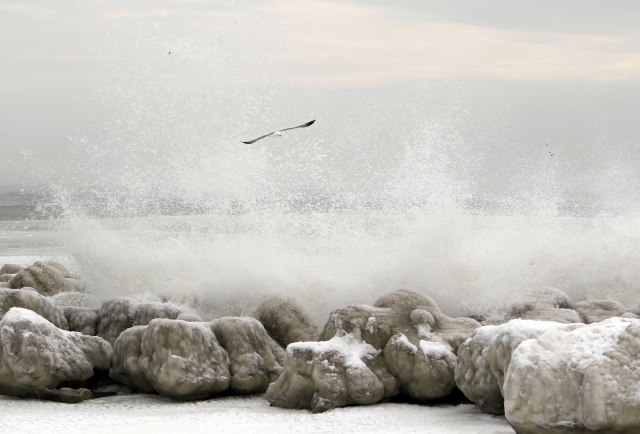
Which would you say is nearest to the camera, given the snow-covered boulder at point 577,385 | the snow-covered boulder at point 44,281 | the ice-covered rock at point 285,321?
the snow-covered boulder at point 577,385

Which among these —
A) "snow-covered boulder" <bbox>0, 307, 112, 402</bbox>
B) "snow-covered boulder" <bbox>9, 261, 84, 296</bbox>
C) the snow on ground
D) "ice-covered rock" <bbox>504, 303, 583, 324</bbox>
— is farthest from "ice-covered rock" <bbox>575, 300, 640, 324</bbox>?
"snow-covered boulder" <bbox>9, 261, 84, 296</bbox>

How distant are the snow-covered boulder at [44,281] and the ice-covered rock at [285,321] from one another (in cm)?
288

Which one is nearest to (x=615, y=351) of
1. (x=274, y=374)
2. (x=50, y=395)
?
(x=274, y=374)

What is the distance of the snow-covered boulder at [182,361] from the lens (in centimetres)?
645

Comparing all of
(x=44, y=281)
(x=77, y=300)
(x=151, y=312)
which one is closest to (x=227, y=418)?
(x=151, y=312)

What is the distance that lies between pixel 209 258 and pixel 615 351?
5.38 m

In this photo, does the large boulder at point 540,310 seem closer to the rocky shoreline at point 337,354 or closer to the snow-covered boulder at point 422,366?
the rocky shoreline at point 337,354

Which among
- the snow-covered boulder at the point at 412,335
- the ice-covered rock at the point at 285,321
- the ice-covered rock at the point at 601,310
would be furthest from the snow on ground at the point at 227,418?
the ice-covered rock at the point at 601,310

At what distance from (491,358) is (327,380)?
1.28 metres

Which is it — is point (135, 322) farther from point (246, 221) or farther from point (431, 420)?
point (431, 420)

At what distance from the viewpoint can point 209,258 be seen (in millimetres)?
9227

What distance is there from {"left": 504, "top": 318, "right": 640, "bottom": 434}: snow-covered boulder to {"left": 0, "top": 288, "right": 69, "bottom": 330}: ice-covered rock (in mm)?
4517

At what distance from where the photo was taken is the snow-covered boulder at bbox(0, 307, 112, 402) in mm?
6414

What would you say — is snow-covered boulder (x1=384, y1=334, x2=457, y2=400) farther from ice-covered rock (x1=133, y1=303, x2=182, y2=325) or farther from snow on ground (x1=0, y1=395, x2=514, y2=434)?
ice-covered rock (x1=133, y1=303, x2=182, y2=325)
